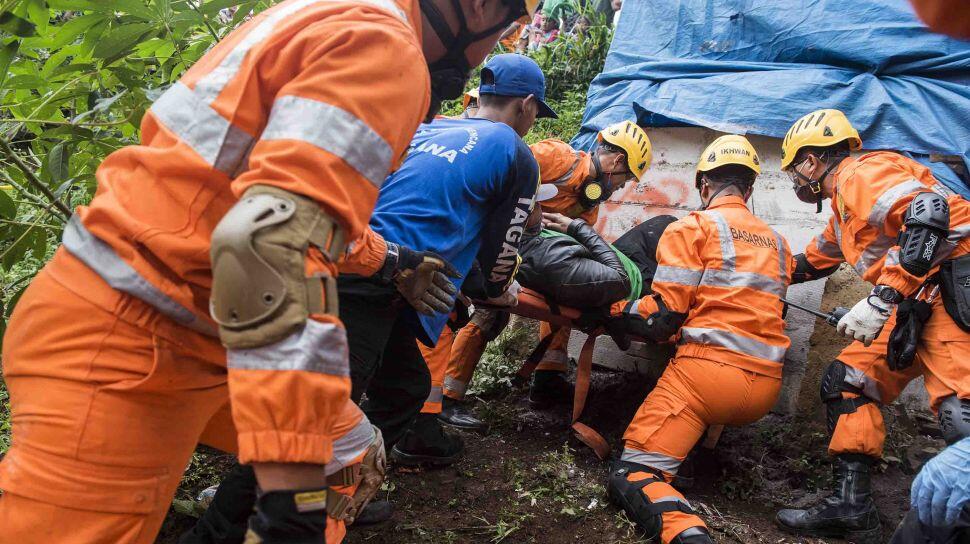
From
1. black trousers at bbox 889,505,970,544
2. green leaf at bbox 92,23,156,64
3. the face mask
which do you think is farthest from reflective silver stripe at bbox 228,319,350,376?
black trousers at bbox 889,505,970,544

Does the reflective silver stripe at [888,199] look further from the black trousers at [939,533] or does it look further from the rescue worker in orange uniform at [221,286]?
the rescue worker in orange uniform at [221,286]

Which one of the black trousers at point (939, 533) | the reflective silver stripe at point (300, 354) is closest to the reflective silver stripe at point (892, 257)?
the black trousers at point (939, 533)

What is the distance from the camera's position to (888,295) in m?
3.15

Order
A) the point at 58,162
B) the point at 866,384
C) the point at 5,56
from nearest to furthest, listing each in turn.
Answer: the point at 5,56
the point at 58,162
the point at 866,384

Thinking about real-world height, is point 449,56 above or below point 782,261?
above

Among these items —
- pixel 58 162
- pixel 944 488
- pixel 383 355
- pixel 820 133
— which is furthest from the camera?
pixel 820 133

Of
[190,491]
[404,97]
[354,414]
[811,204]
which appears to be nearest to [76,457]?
[354,414]

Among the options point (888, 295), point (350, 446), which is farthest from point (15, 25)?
point (888, 295)

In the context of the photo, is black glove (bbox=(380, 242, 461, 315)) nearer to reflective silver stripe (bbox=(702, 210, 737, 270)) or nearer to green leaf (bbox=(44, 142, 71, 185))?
green leaf (bbox=(44, 142, 71, 185))

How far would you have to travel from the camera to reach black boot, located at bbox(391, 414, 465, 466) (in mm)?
3484

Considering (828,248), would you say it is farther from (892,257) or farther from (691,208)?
(691,208)

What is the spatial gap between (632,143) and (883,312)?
6.80 ft

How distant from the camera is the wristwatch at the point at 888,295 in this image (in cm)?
313

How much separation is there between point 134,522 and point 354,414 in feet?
1.70
